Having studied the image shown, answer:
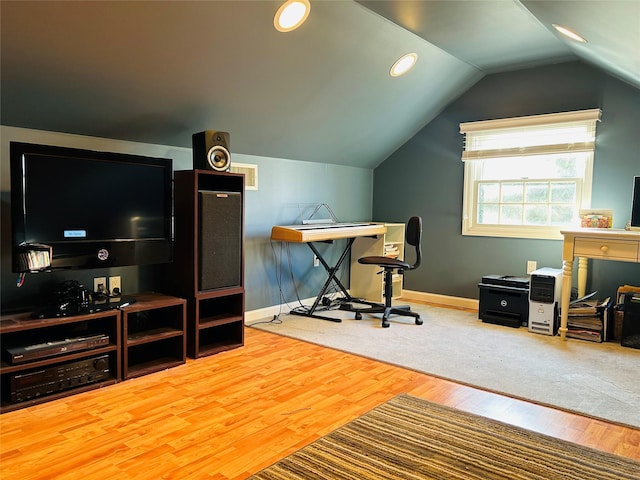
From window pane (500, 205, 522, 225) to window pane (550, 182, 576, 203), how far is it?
313 mm

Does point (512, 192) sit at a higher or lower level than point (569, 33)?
lower

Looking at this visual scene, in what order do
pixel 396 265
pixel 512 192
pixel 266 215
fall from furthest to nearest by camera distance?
pixel 512 192
pixel 266 215
pixel 396 265

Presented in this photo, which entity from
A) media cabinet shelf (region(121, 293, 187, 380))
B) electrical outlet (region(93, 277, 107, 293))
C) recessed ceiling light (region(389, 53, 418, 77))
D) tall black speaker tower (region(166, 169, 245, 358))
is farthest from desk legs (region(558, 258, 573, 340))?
electrical outlet (region(93, 277, 107, 293))

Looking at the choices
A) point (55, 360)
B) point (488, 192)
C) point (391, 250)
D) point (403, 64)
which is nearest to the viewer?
point (55, 360)

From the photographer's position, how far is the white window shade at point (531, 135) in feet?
13.5

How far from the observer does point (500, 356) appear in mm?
3277

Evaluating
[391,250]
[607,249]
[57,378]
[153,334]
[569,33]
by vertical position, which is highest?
[569,33]

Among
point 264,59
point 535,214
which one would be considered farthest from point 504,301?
point 264,59

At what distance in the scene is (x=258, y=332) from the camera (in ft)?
12.5

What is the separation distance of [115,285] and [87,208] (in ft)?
2.03

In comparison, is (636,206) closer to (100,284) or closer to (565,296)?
(565,296)

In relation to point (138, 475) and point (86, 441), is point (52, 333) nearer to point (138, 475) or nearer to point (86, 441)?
point (86, 441)

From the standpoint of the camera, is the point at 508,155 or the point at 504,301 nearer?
the point at 504,301

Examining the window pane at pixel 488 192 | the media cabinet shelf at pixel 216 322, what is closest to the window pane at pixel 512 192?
the window pane at pixel 488 192
